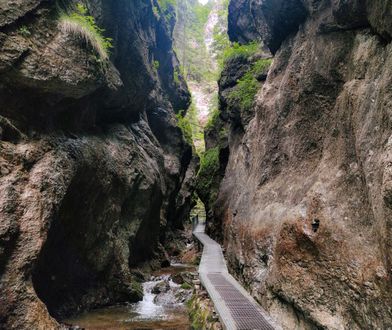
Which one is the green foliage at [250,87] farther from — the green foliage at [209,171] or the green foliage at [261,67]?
the green foliage at [209,171]

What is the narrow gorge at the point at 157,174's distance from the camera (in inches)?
222

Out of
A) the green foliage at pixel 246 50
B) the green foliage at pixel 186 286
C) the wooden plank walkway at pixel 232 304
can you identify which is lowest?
Answer: the green foliage at pixel 186 286

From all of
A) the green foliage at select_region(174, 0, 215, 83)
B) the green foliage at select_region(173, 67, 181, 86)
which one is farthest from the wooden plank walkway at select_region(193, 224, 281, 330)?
the green foliage at select_region(174, 0, 215, 83)

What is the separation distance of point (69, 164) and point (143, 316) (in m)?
5.88

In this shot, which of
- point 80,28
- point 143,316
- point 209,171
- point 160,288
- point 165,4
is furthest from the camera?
point 209,171

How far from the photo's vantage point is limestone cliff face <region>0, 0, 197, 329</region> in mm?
8406

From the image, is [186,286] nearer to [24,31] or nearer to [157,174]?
[157,174]

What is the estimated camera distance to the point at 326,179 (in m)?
6.80

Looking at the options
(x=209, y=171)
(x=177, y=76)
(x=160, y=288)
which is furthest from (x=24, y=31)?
(x=177, y=76)

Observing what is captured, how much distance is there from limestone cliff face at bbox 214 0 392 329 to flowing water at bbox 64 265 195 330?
8.92 ft

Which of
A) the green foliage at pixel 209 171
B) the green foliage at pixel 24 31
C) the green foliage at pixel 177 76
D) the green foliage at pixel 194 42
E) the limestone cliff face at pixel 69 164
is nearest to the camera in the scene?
the limestone cliff face at pixel 69 164

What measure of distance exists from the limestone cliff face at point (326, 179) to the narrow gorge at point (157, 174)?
4 centimetres

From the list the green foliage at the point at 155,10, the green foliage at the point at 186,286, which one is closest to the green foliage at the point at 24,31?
the green foliage at the point at 186,286

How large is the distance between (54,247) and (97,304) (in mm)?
2988
